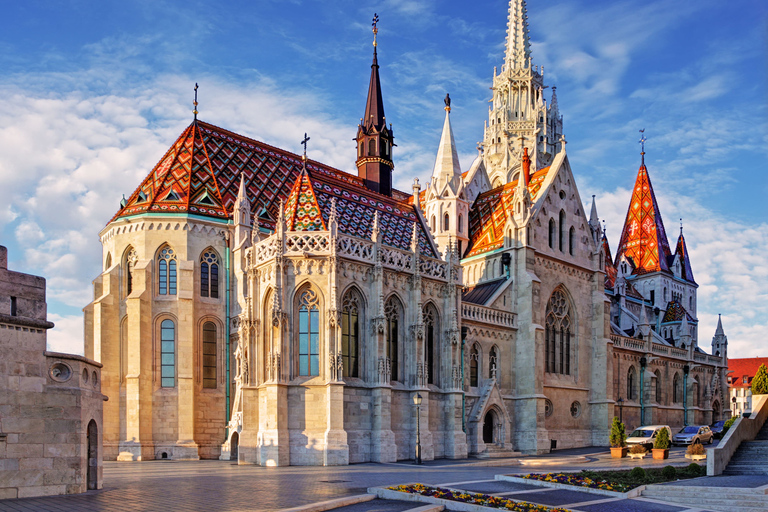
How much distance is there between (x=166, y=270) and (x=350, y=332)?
1090 cm

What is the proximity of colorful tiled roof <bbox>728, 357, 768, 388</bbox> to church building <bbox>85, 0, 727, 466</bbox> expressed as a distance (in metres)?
49.3

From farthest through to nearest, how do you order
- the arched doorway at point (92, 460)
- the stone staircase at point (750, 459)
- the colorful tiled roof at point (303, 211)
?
the colorful tiled roof at point (303, 211), the stone staircase at point (750, 459), the arched doorway at point (92, 460)

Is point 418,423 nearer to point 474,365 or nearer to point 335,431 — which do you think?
point 335,431

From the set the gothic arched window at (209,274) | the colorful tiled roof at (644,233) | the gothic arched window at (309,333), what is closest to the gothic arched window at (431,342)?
the gothic arched window at (309,333)

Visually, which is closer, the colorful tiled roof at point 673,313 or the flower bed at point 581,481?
the flower bed at point 581,481

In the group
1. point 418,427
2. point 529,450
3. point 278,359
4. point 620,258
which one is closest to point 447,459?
point 418,427

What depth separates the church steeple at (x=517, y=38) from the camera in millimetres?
68650

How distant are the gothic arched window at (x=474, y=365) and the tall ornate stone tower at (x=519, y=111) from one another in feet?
103

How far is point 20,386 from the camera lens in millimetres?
14695

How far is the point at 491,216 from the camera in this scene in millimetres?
40781

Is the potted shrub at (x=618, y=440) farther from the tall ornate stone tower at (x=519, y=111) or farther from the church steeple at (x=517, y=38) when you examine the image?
the church steeple at (x=517, y=38)

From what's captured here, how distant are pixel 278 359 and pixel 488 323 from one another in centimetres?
1219

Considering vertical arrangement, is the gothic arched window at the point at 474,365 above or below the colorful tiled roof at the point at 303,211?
below

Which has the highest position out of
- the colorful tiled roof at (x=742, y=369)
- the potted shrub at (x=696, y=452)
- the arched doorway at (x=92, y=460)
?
the arched doorway at (x=92, y=460)
